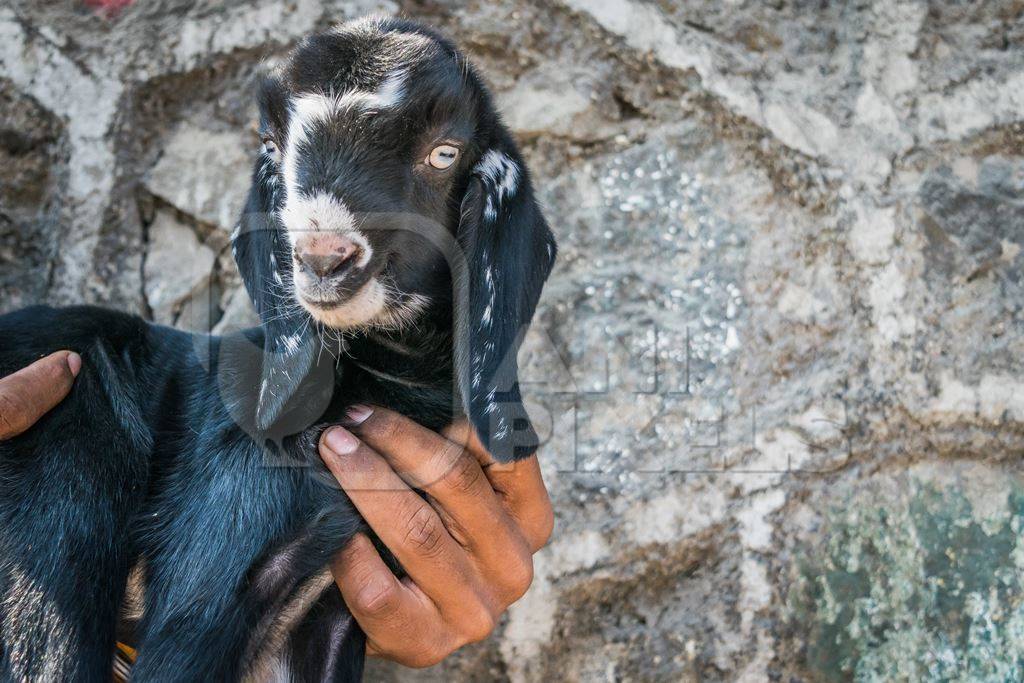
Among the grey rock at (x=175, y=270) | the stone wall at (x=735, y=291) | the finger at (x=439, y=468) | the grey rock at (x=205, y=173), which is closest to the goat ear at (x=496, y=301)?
the finger at (x=439, y=468)

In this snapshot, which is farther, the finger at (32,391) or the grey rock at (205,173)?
the grey rock at (205,173)

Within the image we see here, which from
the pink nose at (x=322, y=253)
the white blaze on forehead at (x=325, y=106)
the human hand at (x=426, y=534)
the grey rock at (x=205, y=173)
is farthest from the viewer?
the grey rock at (x=205, y=173)

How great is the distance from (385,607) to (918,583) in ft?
4.35

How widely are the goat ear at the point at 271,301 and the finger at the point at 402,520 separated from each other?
13 cm

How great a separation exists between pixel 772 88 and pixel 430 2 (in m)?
0.99

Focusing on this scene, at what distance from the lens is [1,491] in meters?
1.95

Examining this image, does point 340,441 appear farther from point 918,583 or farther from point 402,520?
point 918,583

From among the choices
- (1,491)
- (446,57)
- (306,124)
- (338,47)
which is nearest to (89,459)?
(1,491)

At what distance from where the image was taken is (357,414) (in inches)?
77.4

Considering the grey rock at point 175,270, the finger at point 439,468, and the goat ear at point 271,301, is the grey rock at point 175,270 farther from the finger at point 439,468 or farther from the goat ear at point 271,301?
the finger at point 439,468

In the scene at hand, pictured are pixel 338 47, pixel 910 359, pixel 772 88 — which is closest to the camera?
pixel 338 47

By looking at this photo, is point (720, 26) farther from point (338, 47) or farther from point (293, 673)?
point (293, 673)

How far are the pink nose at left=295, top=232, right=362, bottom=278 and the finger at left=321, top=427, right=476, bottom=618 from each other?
0.38 meters

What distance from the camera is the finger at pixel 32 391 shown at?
1913 mm
